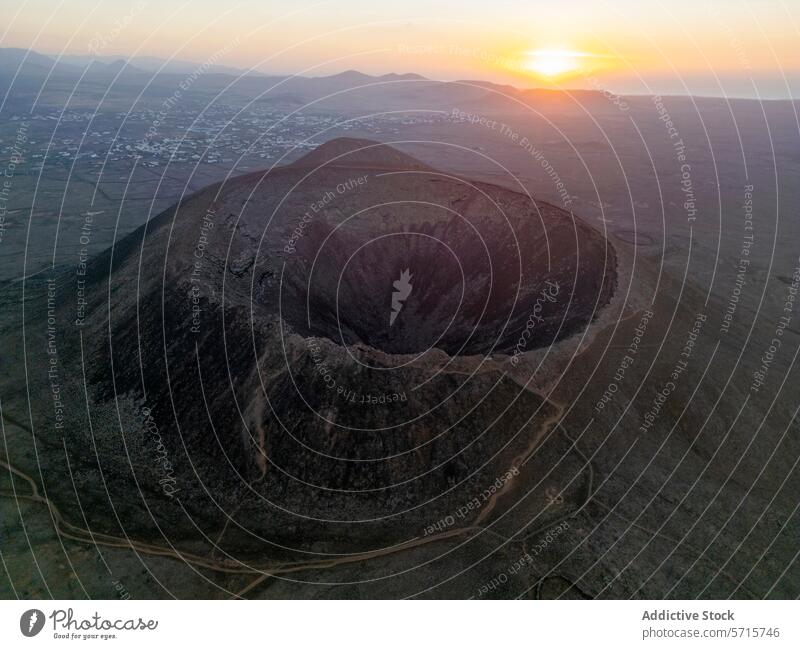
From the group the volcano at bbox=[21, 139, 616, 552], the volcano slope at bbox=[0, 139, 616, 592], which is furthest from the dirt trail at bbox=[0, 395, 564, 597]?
the volcano at bbox=[21, 139, 616, 552]

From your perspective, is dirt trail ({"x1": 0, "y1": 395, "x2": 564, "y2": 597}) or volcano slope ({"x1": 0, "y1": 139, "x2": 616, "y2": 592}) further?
volcano slope ({"x1": 0, "y1": 139, "x2": 616, "y2": 592})

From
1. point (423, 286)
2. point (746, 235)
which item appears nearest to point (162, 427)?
point (423, 286)

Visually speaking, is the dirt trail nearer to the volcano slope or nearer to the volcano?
the volcano slope

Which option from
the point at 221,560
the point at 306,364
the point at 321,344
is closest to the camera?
the point at 221,560

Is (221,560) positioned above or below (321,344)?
below

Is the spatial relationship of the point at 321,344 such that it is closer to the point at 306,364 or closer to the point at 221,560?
the point at 306,364

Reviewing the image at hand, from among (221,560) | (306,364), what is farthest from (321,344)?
(221,560)

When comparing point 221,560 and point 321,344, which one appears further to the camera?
point 321,344

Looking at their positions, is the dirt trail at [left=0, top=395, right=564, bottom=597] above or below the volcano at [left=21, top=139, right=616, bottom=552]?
below

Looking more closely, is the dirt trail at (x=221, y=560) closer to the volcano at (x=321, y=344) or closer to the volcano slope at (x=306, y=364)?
the volcano slope at (x=306, y=364)
